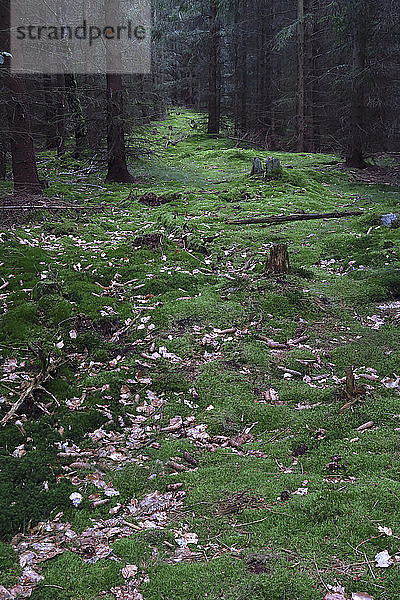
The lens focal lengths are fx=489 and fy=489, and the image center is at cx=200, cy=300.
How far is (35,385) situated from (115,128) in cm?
986

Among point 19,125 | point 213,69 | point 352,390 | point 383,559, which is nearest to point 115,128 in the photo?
point 19,125

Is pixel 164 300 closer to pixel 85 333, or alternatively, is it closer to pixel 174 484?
Result: pixel 85 333

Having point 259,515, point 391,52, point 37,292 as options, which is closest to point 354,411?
point 259,515

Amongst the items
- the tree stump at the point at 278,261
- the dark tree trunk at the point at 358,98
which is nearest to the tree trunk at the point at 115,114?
the dark tree trunk at the point at 358,98

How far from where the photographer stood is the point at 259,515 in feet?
9.41

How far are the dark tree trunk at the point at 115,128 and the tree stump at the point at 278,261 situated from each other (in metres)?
7.54

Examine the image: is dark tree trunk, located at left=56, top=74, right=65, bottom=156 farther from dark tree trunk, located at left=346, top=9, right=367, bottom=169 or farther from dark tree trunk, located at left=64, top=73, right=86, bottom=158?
dark tree trunk, located at left=346, top=9, right=367, bottom=169

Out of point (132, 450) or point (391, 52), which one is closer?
point (132, 450)

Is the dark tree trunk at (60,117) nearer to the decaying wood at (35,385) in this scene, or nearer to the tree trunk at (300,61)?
the tree trunk at (300,61)

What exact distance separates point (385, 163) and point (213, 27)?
1054 cm

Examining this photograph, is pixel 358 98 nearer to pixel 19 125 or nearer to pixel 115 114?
pixel 115 114

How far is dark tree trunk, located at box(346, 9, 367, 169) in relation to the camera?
1355 centimetres

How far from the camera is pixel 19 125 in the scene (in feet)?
32.9

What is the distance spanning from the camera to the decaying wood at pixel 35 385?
3.91 meters
